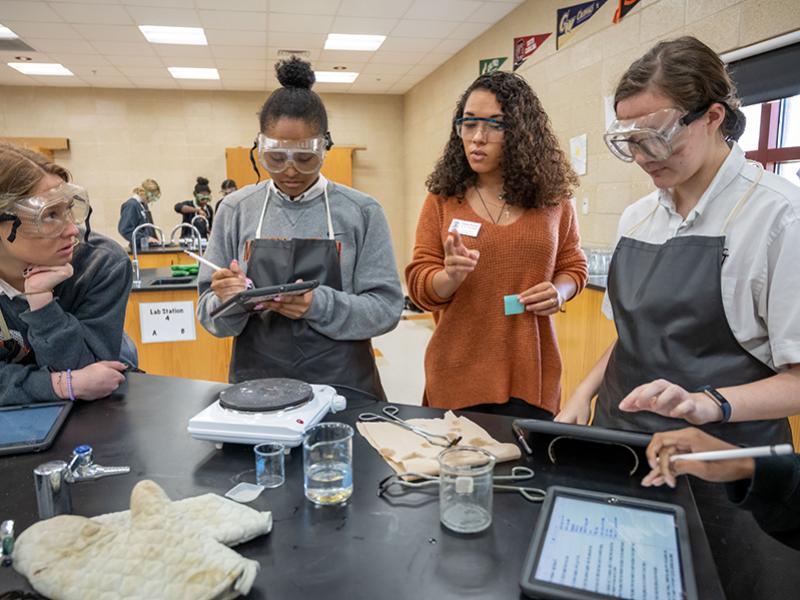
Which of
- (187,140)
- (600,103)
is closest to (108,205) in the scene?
(187,140)

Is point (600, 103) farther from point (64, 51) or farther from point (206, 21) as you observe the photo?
point (64, 51)

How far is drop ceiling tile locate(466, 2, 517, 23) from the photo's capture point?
5438 mm

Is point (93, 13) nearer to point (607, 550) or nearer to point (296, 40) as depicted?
point (296, 40)

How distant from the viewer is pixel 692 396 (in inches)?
40.9

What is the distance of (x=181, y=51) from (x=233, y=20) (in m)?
1.45

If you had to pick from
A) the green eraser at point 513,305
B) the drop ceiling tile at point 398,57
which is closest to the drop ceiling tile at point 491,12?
the drop ceiling tile at point 398,57

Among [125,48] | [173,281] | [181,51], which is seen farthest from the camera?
[181,51]

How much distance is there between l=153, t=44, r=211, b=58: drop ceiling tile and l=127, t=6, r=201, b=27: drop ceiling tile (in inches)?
31.8

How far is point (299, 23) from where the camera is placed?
5.90 meters

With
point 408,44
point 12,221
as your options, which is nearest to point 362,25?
point 408,44

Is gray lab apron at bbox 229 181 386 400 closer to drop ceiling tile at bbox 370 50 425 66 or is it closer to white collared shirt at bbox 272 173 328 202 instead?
Result: white collared shirt at bbox 272 173 328 202

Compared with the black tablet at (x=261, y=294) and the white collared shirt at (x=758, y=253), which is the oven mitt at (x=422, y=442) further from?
the white collared shirt at (x=758, y=253)

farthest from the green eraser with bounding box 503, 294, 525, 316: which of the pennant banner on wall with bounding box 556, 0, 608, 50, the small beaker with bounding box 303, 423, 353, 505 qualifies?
the pennant banner on wall with bounding box 556, 0, 608, 50

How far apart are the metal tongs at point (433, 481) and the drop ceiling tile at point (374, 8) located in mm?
5358
